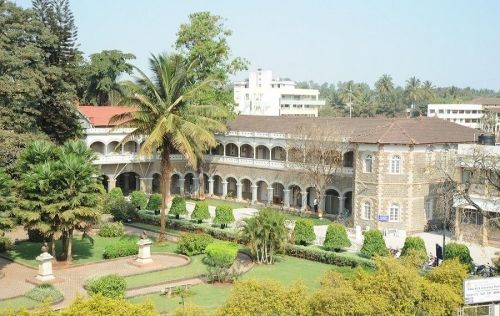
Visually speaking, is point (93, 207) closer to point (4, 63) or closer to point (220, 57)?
point (4, 63)

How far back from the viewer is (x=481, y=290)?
16.4 metres

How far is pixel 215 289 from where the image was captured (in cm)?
2234

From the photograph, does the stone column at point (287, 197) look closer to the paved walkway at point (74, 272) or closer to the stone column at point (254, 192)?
the stone column at point (254, 192)

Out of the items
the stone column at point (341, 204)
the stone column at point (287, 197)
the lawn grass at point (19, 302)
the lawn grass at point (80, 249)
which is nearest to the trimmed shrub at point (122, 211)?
the lawn grass at point (80, 249)

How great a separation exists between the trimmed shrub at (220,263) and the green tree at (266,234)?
7.21 ft

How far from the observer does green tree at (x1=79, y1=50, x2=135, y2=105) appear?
200ft

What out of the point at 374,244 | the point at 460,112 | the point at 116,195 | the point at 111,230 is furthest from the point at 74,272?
the point at 460,112

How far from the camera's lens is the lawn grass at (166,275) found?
2305cm

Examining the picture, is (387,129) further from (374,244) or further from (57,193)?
(57,193)

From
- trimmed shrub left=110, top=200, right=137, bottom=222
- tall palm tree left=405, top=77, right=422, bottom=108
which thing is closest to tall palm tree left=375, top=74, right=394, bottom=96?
tall palm tree left=405, top=77, right=422, bottom=108

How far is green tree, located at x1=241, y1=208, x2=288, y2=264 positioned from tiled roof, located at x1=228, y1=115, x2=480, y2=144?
35.6 ft

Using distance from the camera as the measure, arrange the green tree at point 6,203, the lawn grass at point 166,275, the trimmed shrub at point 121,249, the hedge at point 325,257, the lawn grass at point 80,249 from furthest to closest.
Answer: the trimmed shrub at point 121,249 < the lawn grass at point 80,249 < the hedge at point 325,257 < the lawn grass at point 166,275 < the green tree at point 6,203

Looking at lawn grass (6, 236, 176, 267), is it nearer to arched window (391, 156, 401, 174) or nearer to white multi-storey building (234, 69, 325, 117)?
arched window (391, 156, 401, 174)

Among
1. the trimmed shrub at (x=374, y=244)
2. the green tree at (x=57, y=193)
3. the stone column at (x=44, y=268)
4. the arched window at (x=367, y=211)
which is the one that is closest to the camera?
the stone column at (x=44, y=268)
